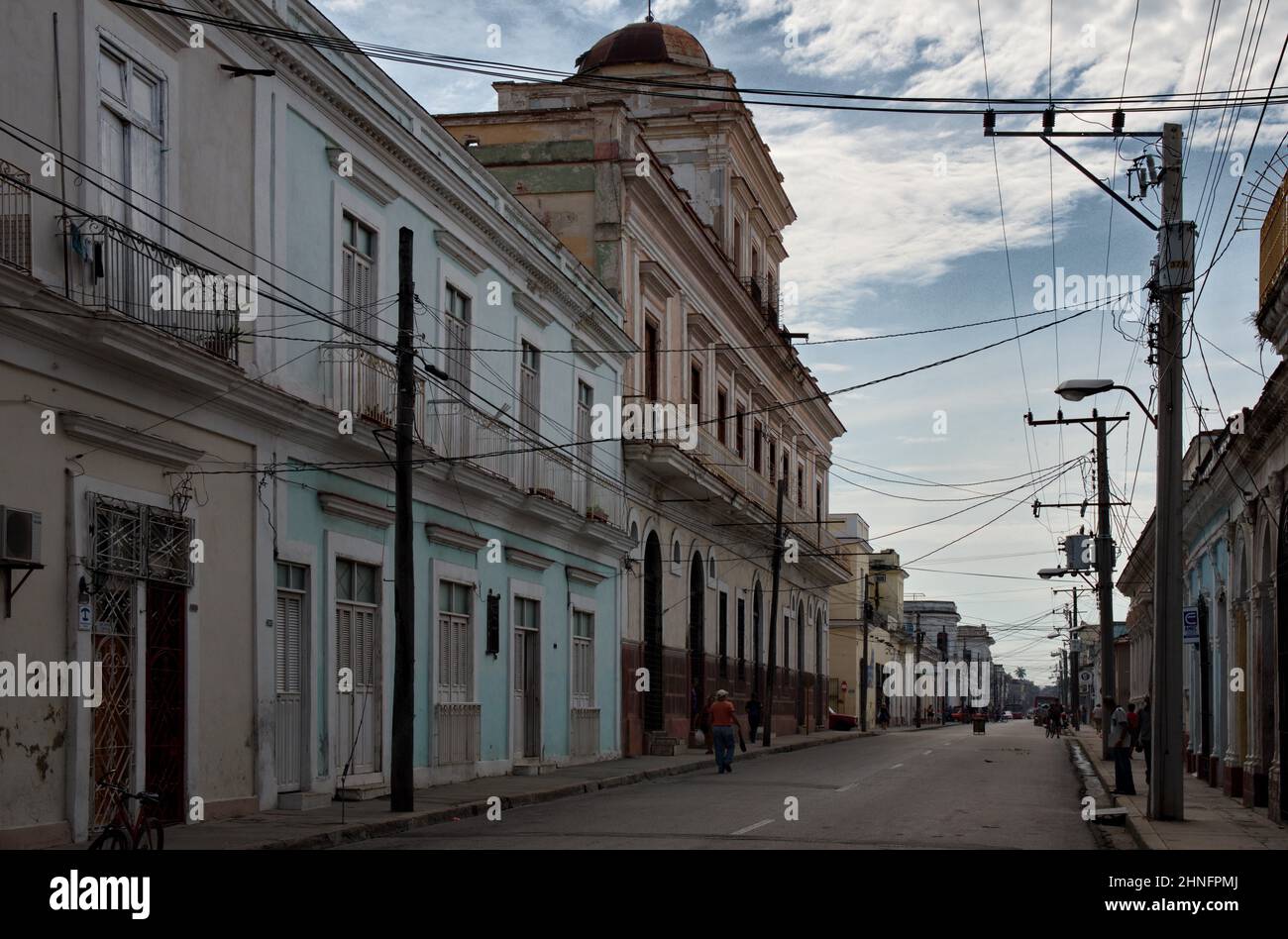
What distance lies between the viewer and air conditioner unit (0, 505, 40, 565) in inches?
516

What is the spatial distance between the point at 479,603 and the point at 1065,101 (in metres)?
11.9

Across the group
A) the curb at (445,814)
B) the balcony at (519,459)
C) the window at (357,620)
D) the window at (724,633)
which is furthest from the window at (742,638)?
the window at (357,620)

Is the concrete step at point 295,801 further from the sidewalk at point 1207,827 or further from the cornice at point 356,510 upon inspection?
the sidewalk at point 1207,827

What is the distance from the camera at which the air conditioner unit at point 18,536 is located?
516 inches

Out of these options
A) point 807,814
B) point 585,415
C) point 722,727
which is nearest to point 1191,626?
point 722,727

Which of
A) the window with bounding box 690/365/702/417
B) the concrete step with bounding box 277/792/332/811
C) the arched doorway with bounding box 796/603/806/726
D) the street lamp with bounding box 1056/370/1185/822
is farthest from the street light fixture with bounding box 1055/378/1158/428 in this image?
the arched doorway with bounding box 796/603/806/726

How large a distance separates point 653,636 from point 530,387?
9.78 m

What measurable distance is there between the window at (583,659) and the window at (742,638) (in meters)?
13.8

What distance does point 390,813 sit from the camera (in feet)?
58.4

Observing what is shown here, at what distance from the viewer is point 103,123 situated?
15227 millimetres

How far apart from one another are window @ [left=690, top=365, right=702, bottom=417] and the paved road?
11.2m

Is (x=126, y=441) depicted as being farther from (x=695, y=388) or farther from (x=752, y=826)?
(x=695, y=388)

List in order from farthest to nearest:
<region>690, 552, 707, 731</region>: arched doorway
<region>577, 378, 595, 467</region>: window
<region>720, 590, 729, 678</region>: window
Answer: <region>720, 590, 729, 678</region>: window, <region>690, 552, 707, 731</region>: arched doorway, <region>577, 378, 595, 467</region>: window

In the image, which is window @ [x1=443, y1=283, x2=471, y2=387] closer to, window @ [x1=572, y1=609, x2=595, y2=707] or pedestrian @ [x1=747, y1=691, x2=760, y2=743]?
window @ [x1=572, y1=609, x2=595, y2=707]
